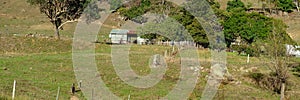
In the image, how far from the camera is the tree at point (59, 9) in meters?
62.9

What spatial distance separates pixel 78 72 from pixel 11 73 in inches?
204

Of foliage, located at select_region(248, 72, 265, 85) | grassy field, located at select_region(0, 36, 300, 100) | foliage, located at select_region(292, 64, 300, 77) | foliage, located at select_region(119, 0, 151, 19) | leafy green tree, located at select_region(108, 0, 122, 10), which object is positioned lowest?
foliage, located at select_region(292, 64, 300, 77)

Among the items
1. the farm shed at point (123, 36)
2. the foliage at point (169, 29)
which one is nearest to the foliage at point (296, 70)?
the foliage at point (169, 29)

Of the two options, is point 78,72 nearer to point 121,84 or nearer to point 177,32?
point 121,84

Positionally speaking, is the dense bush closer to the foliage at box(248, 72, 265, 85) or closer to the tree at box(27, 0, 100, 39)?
the foliage at box(248, 72, 265, 85)

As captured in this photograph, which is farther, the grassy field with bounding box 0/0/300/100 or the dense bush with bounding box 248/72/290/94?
the dense bush with bounding box 248/72/290/94

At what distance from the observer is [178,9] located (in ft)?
227

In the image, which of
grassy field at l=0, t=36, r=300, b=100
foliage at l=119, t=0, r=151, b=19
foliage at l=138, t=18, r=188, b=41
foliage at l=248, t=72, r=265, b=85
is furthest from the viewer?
foliage at l=119, t=0, r=151, b=19

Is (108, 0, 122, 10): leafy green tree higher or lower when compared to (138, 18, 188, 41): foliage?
higher

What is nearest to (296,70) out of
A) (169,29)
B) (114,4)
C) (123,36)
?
(169,29)

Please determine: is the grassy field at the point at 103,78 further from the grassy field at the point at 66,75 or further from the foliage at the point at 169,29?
the foliage at the point at 169,29

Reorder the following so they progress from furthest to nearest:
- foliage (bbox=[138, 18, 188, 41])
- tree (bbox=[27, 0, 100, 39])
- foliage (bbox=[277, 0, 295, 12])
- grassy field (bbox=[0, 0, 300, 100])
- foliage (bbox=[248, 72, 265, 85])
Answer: foliage (bbox=[277, 0, 295, 12])
tree (bbox=[27, 0, 100, 39])
foliage (bbox=[138, 18, 188, 41])
foliage (bbox=[248, 72, 265, 85])
grassy field (bbox=[0, 0, 300, 100])

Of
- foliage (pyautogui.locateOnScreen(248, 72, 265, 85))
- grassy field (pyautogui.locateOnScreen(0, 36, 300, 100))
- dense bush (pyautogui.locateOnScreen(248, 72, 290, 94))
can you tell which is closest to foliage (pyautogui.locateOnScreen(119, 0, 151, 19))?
grassy field (pyautogui.locateOnScreen(0, 36, 300, 100))

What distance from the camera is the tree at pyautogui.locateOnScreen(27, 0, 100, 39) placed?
206ft
